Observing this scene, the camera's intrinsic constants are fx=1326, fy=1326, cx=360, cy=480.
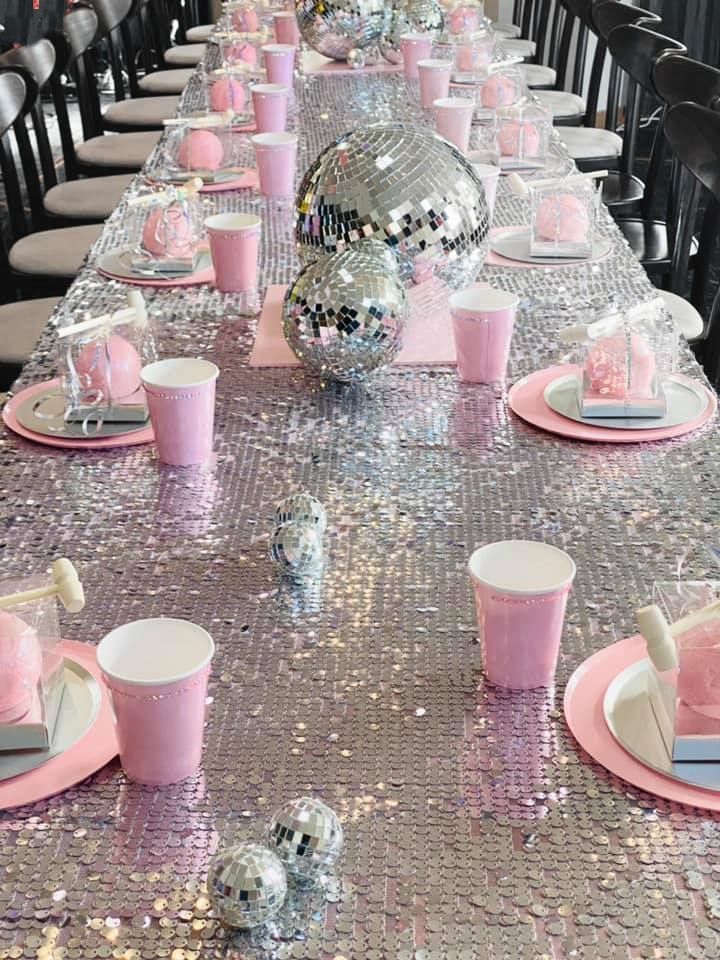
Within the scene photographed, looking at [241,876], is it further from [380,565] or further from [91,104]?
[91,104]

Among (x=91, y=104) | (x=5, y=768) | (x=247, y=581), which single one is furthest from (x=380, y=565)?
(x=91, y=104)

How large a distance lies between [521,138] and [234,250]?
0.85 meters

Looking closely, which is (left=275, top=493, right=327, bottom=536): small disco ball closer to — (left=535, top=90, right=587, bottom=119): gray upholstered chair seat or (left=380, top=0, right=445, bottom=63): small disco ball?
(left=380, top=0, right=445, bottom=63): small disco ball

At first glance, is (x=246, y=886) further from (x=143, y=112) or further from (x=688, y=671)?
(x=143, y=112)

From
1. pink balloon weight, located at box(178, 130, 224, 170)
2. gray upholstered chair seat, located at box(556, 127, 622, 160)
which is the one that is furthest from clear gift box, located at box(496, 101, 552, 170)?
gray upholstered chair seat, located at box(556, 127, 622, 160)

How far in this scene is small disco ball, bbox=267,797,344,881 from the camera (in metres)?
0.77

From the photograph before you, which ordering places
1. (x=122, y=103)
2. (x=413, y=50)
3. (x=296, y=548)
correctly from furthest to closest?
(x=122, y=103)
(x=413, y=50)
(x=296, y=548)

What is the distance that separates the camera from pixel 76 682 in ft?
3.17

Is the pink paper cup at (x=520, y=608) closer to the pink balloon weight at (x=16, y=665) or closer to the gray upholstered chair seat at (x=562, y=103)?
the pink balloon weight at (x=16, y=665)

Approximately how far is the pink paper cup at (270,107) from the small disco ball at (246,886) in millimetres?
2057

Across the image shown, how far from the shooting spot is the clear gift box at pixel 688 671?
84 cm

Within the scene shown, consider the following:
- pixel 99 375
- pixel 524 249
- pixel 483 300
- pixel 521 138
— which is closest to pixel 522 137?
pixel 521 138

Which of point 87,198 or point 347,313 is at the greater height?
point 347,313

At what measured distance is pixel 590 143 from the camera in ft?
12.4
